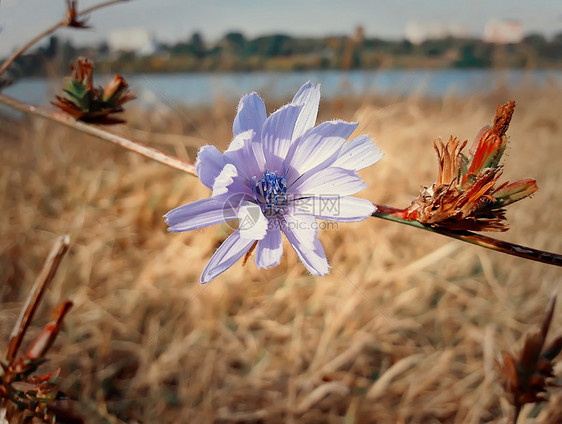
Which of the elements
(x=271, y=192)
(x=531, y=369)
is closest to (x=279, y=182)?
(x=271, y=192)

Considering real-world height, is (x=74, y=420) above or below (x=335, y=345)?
above

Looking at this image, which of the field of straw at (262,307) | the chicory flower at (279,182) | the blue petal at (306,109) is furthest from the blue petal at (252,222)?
the field of straw at (262,307)

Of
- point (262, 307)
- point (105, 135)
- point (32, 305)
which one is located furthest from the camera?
point (262, 307)

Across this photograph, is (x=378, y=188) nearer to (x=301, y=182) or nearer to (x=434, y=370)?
(x=434, y=370)

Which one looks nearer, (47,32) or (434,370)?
(47,32)

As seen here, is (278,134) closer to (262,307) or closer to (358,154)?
(358,154)

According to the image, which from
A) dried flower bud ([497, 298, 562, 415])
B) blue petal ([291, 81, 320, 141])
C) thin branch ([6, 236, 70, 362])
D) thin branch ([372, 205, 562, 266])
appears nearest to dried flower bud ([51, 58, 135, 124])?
thin branch ([6, 236, 70, 362])

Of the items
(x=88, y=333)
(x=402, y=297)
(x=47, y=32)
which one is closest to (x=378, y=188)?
(x=402, y=297)

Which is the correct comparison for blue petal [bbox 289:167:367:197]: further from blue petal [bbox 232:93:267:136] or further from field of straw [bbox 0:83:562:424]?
field of straw [bbox 0:83:562:424]
